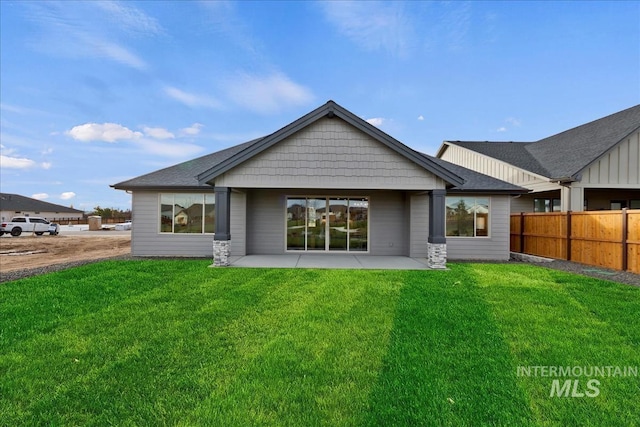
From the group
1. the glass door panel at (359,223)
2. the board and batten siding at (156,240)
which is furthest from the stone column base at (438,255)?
the board and batten siding at (156,240)

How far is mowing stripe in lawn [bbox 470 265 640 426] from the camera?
2795 millimetres

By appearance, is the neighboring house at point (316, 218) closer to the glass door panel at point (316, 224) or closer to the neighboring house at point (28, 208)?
the glass door panel at point (316, 224)

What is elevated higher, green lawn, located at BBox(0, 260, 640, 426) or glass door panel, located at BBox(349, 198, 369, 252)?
glass door panel, located at BBox(349, 198, 369, 252)

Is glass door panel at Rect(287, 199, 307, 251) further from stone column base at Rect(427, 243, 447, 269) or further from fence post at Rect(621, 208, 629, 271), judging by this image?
fence post at Rect(621, 208, 629, 271)

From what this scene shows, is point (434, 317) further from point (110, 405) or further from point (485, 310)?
point (110, 405)

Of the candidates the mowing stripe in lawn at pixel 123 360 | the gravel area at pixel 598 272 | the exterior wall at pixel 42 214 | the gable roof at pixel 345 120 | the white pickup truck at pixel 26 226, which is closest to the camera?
the mowing stripe in lawn at pixel 123 360

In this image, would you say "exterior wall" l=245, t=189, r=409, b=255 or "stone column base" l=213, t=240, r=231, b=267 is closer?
"stone column base" l=213, t=240, r=231, b=267

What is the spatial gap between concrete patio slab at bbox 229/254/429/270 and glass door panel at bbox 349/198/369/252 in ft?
2.25

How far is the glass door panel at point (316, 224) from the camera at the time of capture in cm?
1292

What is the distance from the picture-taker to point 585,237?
1111 centimetres

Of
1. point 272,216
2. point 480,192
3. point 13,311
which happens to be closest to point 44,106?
point 272,216

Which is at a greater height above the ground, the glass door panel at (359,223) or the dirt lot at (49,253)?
the glass door panel at (359,223)

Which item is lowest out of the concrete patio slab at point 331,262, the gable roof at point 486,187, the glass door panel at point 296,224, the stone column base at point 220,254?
the concrete patio slab at point 331,262

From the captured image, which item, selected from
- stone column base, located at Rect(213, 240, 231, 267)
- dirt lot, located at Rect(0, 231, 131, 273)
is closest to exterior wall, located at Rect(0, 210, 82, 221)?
dirt lot, located at Rect(0, 231, 131, 273)
